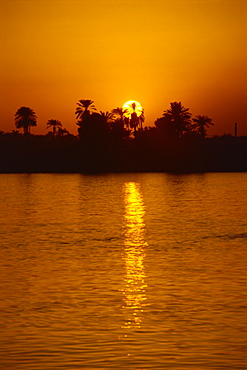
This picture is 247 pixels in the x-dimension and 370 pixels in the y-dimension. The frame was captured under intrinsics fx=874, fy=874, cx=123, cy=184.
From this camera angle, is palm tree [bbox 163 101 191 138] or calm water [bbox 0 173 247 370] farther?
palm tree [bbox 163 101 191 138]

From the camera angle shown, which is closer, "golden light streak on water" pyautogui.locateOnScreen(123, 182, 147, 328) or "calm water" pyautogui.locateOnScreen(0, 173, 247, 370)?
"calm water" pyautogui.locateOnScreen(0, 173, 247, 370)

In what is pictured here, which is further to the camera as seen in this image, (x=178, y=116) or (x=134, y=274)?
(x=178, y=116)

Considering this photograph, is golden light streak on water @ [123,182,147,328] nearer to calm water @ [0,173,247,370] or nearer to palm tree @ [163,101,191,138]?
calm water @ [0,173,247,370]

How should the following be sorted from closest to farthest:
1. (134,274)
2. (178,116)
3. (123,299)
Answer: (123,299) < (134,274) < (178,116)

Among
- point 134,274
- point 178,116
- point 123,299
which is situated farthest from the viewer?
point 178,116

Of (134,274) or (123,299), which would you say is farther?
(134,274)

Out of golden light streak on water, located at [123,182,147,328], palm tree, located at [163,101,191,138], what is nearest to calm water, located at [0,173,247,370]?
golden light streak on water, located at [123,182,147,328]

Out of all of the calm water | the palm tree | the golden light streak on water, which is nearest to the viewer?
the calm water

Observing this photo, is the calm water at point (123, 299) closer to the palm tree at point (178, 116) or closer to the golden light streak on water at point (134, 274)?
the golden light streak on water at point (134, 274)

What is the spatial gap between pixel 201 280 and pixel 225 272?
2.14 metres

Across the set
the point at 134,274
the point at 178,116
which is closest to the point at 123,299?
the point at 134,274

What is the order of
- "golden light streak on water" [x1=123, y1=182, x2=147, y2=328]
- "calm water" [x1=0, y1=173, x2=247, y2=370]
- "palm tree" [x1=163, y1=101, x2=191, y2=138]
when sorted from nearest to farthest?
"calm water" [x1=0, y1=173, x2=247, y2=370] → "golden light streak on water" [x1=123, y1=182, x2=147, y2=328] → "palm tree" [x1=163, y1=101, x2=191, y2=138]

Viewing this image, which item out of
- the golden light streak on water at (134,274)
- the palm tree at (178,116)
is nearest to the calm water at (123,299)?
the golden light streak on water at (134,274)

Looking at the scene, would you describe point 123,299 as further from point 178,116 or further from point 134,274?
point 178,116
